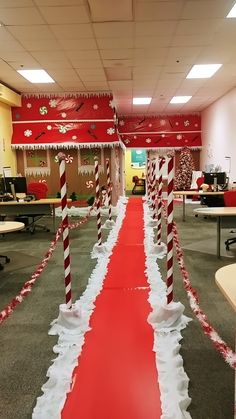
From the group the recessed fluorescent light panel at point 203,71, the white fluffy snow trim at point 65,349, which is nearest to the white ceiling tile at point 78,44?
the recessed fluorescent light panel at point 203,71

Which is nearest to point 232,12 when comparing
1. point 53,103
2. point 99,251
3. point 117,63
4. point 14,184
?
point 117,63

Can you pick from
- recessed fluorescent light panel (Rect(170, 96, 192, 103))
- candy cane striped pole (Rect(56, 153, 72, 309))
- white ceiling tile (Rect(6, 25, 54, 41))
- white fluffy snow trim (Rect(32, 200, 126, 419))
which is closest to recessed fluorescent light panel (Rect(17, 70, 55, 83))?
white ceiling tile (Rect(6, 25, 54, 41))

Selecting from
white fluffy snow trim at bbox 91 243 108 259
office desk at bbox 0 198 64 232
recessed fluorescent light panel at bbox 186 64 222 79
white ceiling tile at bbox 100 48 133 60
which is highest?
white ceiling tile at bbox 100 48 133 60

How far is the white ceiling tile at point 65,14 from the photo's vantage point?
4.60 meters

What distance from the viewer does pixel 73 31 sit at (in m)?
5.36

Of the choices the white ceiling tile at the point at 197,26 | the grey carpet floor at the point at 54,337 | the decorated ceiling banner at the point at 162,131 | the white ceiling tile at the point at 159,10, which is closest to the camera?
the grey carpet floor at the point at 54,337

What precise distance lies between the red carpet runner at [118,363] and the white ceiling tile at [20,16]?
363cm

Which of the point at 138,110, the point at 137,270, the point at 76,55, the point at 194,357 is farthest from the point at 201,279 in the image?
the point at 138,110

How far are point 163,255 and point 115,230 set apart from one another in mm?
2060

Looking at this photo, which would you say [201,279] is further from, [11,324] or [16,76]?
[16,76]

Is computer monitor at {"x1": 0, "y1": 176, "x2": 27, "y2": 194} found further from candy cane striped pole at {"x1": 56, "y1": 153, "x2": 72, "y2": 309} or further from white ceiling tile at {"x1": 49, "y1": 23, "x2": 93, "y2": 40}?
candy cane striped pole at {"x1": 56, "y1": 153, "x2": 72, "y2": 309}

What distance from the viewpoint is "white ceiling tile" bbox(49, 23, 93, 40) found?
16.9 ft

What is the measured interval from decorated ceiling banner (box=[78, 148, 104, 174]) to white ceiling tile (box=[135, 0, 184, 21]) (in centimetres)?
555

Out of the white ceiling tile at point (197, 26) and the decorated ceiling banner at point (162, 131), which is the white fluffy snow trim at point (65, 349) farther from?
the decorated ceiling banner at point (162, 131)
